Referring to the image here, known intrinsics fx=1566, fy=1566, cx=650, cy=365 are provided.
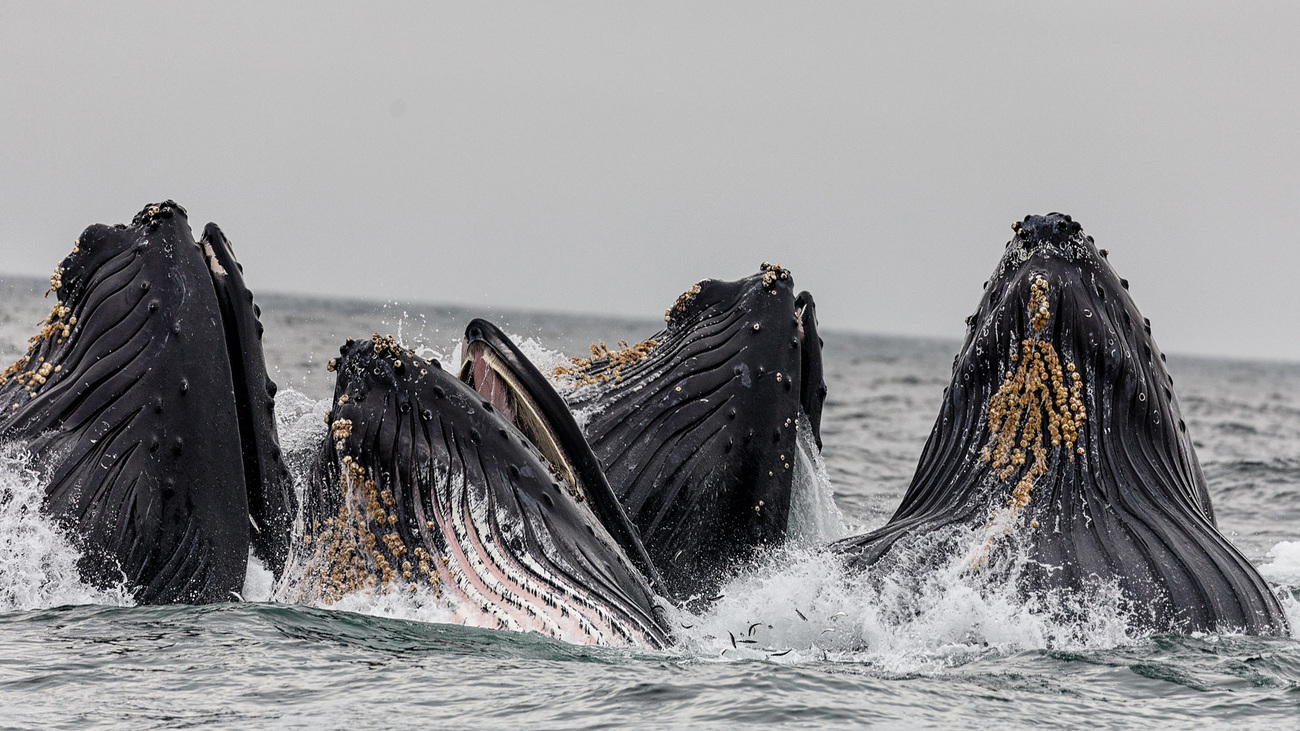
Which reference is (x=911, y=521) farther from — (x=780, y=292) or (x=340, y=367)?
(x=340, y=367)

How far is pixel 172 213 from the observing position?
723 cm

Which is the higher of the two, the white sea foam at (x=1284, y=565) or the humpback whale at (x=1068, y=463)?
the humpback whale at (x=1068, y=463)

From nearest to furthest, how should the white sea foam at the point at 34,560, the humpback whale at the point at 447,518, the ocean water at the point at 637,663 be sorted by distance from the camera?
the ocean water at the point at 637,663
the humpback whale at the point at 447,518
the white sea foam at the point at 34,560

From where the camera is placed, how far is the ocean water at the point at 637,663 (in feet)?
18.2

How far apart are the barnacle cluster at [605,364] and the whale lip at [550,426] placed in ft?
6.52

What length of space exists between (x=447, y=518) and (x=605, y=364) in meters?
2.98

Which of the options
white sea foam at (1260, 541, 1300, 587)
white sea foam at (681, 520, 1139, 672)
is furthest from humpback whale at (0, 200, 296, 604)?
white sea foam at (1260, 541, 1300, 587)

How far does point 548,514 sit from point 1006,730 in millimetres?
2196

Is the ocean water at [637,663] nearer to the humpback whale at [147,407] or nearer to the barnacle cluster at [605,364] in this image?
the humpback whale at [147,407]

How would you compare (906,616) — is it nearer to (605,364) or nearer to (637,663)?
(637,663)

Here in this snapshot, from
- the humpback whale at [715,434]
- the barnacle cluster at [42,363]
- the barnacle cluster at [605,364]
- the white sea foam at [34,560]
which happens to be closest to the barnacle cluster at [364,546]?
Result: the white sea foam at [34,560]

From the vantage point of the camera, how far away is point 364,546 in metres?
6.62

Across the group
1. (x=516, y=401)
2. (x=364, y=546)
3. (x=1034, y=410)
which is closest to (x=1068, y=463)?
(x=1034, y=410)

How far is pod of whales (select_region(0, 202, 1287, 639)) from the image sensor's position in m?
6.61
